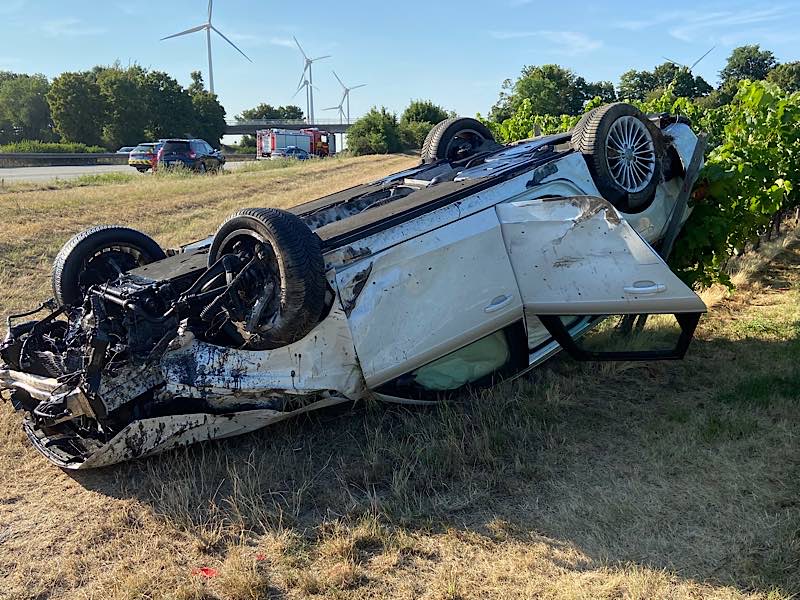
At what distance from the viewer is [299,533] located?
3227 mm

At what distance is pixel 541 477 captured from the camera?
3.64 meters

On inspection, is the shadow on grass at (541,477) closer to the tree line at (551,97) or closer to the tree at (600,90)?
the tree line at (551,97)

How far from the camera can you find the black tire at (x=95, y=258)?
14.6 ft

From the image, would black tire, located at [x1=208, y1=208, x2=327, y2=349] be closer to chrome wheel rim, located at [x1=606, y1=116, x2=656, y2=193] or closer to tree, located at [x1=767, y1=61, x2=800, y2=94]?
chrome wheel rim, located at [x1=606, y1=116, x2=656, y2=193]

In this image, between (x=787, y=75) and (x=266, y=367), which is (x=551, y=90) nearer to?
(x=787, y=75)

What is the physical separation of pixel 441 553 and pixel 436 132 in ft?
13.5

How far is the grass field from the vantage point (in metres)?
2.87

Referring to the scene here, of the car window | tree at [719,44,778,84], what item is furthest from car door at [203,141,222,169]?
tree at [719,44,778,84]

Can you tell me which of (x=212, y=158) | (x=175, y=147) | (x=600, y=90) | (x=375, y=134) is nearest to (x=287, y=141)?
(x=375, y=134)

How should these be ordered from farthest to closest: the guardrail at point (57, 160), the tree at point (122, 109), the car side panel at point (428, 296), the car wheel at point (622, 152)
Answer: the tree at point (122, 109)
the guardrail at point (57, 160)
the car wheel at point (622, 152)
the car side panel at point (428, 296)

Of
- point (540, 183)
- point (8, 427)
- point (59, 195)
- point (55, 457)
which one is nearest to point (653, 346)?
point (540, 183)

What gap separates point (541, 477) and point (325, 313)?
4.60 feet

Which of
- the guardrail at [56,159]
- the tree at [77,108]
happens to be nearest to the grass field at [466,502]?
the guardrail at [56,159]

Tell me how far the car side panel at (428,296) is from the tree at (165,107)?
167 feet
